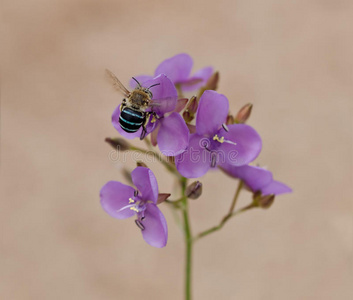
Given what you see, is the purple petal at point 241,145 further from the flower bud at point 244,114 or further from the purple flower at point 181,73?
the purple flower at point 181,73

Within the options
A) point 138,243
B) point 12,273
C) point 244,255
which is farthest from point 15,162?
point 244,255

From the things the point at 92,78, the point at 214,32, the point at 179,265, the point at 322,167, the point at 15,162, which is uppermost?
the point at 214,32

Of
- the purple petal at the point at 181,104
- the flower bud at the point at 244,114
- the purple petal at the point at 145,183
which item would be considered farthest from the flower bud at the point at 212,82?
the purple petal at the point at 145,183

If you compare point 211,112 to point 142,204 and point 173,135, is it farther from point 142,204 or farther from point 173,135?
point 142,204

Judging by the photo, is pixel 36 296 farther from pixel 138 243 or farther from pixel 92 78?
pixel 92 78

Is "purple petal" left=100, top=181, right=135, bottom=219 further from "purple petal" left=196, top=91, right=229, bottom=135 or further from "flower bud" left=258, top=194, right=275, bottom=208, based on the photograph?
"flower bud" left=258, top=194, right=275, bottom=208

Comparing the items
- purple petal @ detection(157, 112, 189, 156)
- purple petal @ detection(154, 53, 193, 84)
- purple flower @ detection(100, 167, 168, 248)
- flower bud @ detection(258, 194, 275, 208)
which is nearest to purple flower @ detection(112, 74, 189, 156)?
purple petal @ detection(157, 112, 189, 156)
